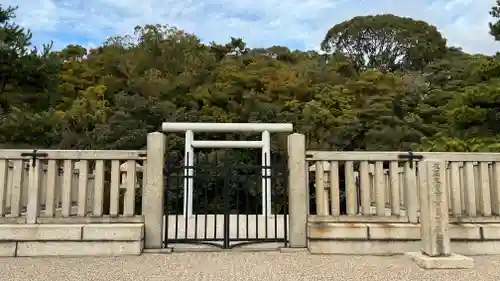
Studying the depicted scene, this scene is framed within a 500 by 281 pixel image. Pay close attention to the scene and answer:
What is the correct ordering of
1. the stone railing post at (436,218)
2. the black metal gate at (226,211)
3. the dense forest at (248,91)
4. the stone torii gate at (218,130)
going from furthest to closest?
1. the dense forest at (248,91)
2. the stone torii gate at (218,130)
3. the black metal gate at (226,211)
4. the stone railing post at (436,218)

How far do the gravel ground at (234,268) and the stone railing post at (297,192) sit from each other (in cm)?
23

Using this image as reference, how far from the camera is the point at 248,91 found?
731 inches

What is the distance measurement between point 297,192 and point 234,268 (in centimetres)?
117

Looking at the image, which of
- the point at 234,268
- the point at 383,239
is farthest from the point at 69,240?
the point at 383,239

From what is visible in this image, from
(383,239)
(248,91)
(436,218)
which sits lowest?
(383,239)

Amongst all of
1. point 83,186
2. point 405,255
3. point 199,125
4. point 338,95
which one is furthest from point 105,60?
point 405,255

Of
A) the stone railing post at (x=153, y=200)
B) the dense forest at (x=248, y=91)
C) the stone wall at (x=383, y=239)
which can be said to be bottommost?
the stone wall at (x=383, y=239)

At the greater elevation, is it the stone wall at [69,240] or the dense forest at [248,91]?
the dense forest at [248,91]

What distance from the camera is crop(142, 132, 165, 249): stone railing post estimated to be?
4211 millimetres

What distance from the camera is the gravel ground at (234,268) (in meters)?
3.22

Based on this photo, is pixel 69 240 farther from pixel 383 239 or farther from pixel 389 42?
pixel 389 42

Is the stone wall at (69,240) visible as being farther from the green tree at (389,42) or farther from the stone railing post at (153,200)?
the green tree at (389,42)

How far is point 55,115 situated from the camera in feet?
45.4

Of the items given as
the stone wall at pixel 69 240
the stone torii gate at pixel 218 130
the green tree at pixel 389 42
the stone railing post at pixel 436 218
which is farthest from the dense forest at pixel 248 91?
the stone wall at pixel 69 240
